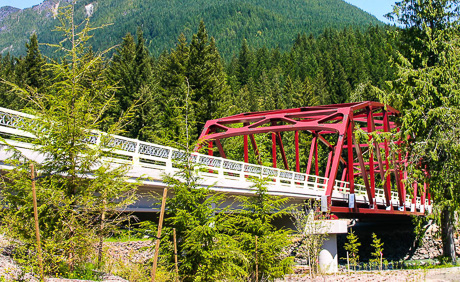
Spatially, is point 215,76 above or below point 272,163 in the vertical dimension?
above

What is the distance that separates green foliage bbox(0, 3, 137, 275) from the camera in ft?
26.9

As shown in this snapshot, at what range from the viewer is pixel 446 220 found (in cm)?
2034

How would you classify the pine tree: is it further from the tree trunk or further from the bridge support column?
the tree trunk

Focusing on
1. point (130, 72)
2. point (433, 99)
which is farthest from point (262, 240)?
point (130, 72)

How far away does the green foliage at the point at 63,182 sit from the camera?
8.20 meters

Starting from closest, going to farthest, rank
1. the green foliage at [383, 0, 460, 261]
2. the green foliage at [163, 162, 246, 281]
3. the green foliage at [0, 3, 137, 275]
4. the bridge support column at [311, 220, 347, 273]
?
the green foliage at [0, 3, 137, 275] → the green foliage at [163, 162, 246, 281] → the green foliage at [383, 0, 460, 261] → the bridge support column at [311, 220, 347, 273]

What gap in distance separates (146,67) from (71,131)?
40.9 meters

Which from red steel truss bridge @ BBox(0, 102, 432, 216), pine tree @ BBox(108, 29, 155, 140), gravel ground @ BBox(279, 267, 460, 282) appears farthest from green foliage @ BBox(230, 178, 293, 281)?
pine tree @ BBox(108, 29, 155, 140)

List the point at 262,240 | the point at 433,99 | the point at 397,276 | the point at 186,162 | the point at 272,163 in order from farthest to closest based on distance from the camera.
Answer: the point at 433,99, the point at 397,276, the point at 272,163, the point at 262,240, the point at 186,162

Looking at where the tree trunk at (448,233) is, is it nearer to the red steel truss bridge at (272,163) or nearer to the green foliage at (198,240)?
the red steel truss bridge at (272,163)

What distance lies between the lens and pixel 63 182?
8695mm

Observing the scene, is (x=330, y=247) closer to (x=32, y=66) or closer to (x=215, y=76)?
(x=215, y=76)

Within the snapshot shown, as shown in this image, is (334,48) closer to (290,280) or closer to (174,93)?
(174,93)

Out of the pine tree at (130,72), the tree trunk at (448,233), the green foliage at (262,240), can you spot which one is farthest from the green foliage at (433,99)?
the pine tree at (130,72)
